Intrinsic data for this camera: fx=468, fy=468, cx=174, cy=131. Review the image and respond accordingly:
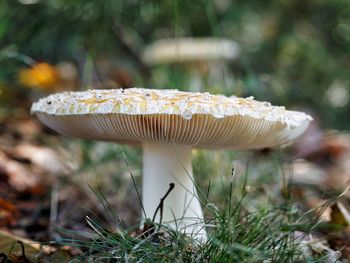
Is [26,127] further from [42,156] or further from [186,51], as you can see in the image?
[186,51]

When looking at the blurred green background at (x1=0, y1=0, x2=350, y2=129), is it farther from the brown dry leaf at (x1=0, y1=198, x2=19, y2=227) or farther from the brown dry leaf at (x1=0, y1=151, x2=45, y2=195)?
the brown dry leaf at (x1=0, y1=198, x2=19, y2=227)

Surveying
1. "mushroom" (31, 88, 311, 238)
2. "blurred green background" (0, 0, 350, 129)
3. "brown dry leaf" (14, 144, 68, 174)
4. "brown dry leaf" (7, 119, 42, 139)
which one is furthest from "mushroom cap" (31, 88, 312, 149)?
"brown dry leaf" (7, 119, 42, 139)

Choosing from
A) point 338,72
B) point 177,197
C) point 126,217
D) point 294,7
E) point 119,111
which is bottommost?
point 126,217

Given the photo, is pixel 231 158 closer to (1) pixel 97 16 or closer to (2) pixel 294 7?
Answer: (1) pixel 97 16

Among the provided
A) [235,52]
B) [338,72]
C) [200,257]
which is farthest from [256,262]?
[338,72]

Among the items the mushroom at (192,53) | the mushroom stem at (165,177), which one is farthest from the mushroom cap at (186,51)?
the mushroom stem at (165,177)

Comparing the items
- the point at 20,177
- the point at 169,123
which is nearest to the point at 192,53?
the point at 20,177
